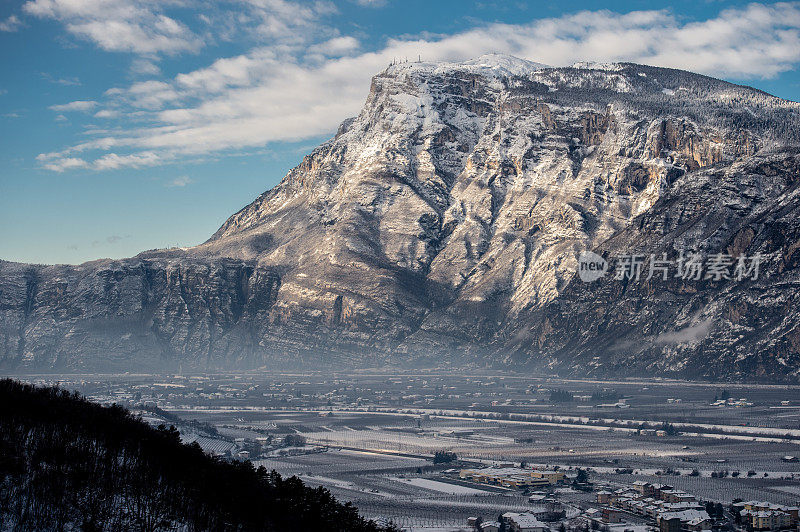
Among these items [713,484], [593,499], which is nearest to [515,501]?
[593,499]

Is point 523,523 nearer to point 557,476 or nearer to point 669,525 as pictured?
point 669,525

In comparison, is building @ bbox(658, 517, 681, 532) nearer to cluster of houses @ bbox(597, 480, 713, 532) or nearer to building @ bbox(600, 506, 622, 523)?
cluster of houses @ bbox(597, 480, 713, 532)

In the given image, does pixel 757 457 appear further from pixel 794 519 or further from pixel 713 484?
pixel 794 519

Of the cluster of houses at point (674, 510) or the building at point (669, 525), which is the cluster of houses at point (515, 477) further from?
the building at point (669, 525)

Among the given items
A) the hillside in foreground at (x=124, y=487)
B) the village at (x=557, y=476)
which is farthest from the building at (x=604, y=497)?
the hillside in foreground at (x=124, y=487)

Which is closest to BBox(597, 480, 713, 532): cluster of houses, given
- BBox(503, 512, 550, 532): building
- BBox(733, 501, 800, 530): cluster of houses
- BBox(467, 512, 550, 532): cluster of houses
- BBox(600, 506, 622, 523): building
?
BBox(600, 506, 622, 523): building
